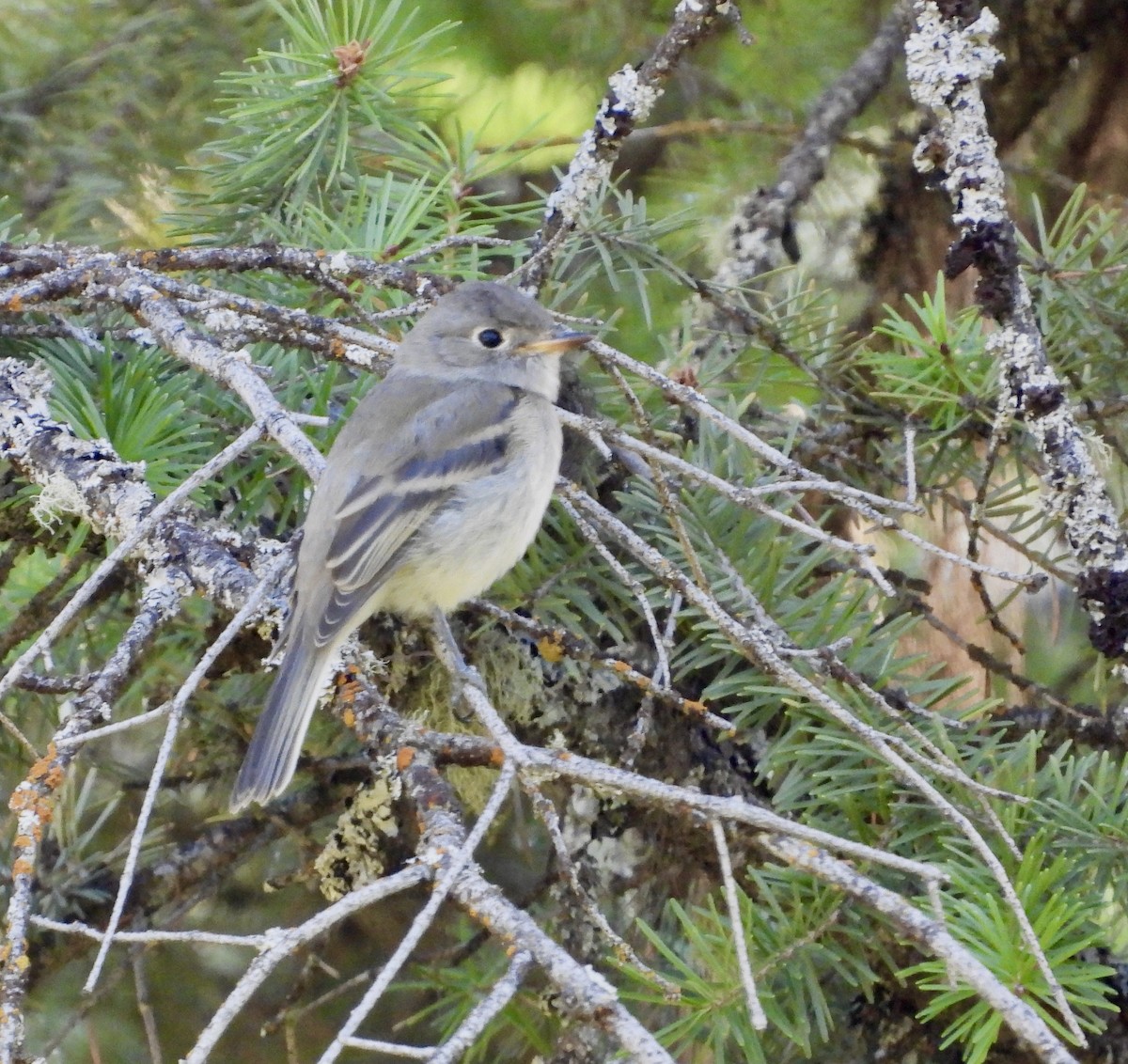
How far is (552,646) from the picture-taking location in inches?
97.5

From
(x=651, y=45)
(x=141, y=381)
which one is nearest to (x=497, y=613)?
(x=141, y=381)

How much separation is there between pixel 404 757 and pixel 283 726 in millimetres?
487

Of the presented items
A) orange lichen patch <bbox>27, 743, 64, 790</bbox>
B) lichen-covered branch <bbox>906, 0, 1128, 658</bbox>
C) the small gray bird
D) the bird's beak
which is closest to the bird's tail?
the small gray bird

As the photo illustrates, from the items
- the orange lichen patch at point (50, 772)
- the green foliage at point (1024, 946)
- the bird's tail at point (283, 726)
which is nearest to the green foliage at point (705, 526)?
the green foliage at point (1024, 946)

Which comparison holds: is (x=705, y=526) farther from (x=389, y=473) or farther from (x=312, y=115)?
(x=312, y=115)

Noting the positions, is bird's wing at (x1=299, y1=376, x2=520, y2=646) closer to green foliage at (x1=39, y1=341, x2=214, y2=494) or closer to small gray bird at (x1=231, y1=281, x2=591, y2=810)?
small gray bird at (x1=231, y1=281, x2=591, y2=810)

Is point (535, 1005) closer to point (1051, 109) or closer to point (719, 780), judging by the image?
point (719, 780)

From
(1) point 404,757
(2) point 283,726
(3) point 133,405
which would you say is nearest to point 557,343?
(3) point 133,405

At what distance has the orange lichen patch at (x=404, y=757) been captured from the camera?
204cm

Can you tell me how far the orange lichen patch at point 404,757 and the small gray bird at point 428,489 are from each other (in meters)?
0.41

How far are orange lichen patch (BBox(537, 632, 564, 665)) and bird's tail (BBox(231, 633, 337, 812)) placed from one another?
377 mm

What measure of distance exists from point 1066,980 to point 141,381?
1915mm

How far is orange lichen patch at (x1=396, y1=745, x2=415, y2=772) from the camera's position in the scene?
2043 millimetres

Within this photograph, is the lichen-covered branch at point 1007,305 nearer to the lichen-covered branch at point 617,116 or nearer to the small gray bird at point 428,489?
the lichen-covered branch at point 617,116
